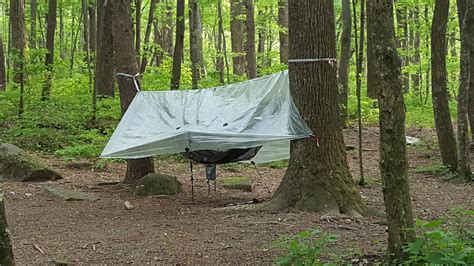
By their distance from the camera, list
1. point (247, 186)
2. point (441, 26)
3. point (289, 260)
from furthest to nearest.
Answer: point (441, 26) → point (247, 186) → point (289, 260)

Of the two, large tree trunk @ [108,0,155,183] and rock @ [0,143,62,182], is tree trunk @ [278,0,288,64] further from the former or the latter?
rock @ [0,143,62,182]

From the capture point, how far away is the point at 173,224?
568cm

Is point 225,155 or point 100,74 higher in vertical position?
point 100,74

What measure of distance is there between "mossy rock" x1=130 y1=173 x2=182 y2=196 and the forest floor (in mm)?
172

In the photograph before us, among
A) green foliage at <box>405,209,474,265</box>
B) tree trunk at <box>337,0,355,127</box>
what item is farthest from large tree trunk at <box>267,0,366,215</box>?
tree trunk at <box>337,0,355,127</box>

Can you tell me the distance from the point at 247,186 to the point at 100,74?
7.42 m

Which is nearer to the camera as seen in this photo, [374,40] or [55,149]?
[374,40]

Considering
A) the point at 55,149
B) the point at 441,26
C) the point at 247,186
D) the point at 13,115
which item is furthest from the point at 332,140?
the point at 13,115

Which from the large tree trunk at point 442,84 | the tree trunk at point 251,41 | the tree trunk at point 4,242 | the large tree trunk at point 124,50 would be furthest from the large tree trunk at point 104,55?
the tree trunk at point 4,242

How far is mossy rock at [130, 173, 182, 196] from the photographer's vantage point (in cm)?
741

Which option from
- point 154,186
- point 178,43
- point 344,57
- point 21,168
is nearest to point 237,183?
point 154,186

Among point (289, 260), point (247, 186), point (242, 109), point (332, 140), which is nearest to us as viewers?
point (289, 260)

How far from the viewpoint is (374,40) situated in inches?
142

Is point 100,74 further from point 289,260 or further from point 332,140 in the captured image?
point 289,260
